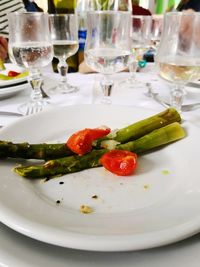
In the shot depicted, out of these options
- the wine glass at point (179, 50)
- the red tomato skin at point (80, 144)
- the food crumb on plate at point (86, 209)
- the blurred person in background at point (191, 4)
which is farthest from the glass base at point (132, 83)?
the blurred person in background at point (191, 4)

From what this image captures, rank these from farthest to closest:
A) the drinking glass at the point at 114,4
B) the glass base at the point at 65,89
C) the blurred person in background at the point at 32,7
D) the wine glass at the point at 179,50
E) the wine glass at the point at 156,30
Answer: the blurred person in background at the point at 32,7 → the wine glass at the point at 156,30 → the drinking glass at the point at 114,4 → the glass base at the point at 65,89 → the wine glass at the point at 179,50

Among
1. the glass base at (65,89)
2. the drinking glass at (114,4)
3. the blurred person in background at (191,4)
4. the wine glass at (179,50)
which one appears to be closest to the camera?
the wine glass at (179,50)

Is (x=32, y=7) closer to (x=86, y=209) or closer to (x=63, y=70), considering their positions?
(x=63, y=70)

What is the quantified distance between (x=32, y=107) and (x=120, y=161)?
459 millimetres

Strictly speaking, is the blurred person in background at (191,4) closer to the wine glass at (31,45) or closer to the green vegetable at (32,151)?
the wine glass at (31,45)

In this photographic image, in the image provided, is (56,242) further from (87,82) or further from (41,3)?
(41,3)

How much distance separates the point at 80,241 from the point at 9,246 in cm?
9

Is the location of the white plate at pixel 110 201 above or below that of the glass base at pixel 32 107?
above

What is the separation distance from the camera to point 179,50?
2.58 ft

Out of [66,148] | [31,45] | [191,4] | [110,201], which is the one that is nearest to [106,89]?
[31,45]

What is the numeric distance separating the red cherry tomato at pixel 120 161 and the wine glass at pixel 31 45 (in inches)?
15.2

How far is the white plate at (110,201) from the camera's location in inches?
12.3

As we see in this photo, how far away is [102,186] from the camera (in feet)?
1.48

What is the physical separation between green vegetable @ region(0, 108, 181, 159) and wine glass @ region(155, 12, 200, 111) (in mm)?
176
